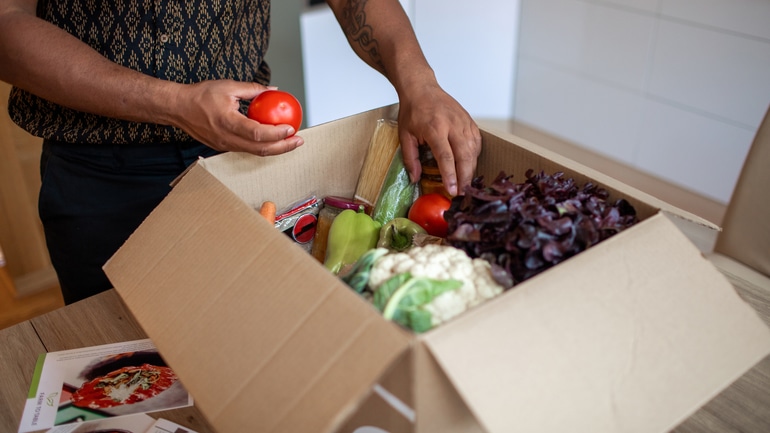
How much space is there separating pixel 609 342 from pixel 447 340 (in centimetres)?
20

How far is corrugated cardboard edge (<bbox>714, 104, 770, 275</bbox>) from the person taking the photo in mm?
1396

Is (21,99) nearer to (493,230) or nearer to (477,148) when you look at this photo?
(477,148)

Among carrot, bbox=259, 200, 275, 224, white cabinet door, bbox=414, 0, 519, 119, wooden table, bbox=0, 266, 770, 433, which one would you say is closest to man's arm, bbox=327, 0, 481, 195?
carrot, bbox=259, 200, 275, 224

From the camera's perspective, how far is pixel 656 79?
2.78 meters

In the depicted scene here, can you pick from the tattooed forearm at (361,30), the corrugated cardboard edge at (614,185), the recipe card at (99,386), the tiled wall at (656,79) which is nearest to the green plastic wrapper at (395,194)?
the corrugated cardboard edge at (614,185)

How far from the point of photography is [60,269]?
144 centimetres

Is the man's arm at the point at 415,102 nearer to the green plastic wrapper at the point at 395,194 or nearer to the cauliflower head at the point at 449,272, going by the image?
the green plastic wrapper at the point at 395,194

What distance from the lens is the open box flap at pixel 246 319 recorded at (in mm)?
667

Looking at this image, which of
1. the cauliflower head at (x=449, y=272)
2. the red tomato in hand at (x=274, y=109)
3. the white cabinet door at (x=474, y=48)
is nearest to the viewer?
the cauliflower head at (x=449, y=272)

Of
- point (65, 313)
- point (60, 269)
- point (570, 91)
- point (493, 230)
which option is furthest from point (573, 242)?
point (570, 91)

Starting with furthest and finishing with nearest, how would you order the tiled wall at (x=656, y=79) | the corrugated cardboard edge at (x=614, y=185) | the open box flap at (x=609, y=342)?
the tiled wall at (x=656, y=79) < the corrugated cardboard edge at (x=614, y=185) < the open box flap at (x=609, y=342)

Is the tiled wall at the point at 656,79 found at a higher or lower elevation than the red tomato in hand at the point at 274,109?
lower

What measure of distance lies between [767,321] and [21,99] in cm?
140

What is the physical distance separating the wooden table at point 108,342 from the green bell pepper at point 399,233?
1.23ft
